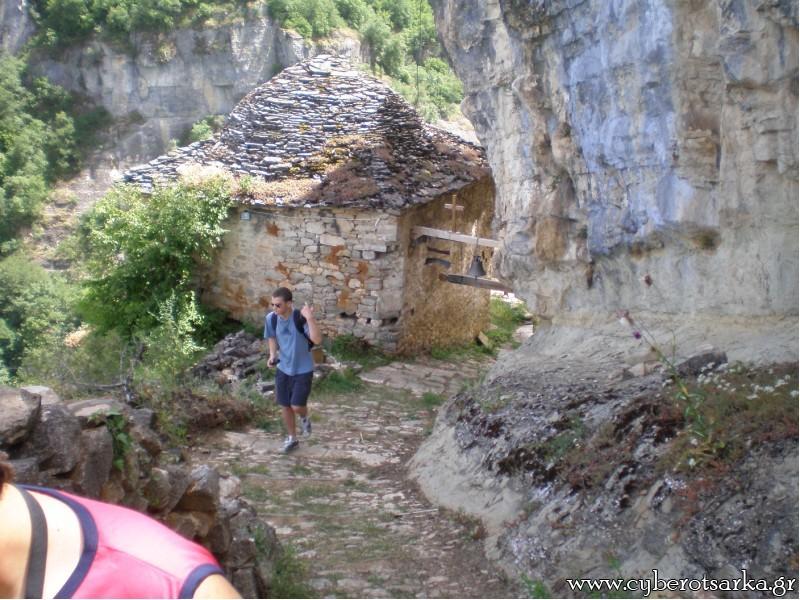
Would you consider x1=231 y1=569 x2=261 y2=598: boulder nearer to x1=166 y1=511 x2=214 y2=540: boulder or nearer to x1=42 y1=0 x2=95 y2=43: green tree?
x1=166 y1=511 x2=214 y2=540: boulder

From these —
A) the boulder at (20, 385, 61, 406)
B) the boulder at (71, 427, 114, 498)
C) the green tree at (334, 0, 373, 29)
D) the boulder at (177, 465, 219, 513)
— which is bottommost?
the boulder at (177, 465, 219, 513)

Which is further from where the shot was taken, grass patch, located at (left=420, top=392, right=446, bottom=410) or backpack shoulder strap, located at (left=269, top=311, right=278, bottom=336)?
grass patch, located at (left=420, top=392, right=446, bottom=410)

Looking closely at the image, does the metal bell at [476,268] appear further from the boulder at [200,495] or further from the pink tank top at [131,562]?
the pink tank top at [131,562]

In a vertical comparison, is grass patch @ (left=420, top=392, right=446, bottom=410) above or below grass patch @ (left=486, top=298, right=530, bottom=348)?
below

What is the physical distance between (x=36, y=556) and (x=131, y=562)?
0.16 meters

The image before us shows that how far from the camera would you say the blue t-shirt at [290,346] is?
6.45m

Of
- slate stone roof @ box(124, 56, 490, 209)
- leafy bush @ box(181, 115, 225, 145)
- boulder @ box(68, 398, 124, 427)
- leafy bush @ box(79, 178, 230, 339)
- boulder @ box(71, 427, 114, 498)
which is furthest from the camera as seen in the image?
leafy bush @ box(181, 115, 225, 145)

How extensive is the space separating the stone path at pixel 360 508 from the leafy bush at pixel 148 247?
14.4ft

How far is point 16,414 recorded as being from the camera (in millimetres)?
3096

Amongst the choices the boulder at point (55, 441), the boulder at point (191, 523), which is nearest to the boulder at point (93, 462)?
the boulder at point (55, 441)

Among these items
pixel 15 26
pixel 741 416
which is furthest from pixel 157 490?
pixel 15 26

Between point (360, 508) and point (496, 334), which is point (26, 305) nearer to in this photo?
point (496, 334)

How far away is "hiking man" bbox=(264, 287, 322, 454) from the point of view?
20.9 feet

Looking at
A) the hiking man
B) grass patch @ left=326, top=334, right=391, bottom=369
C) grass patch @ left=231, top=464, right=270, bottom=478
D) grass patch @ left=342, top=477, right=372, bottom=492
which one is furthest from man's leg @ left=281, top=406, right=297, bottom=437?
grass patch @ left=326, top=334, right=391, bottom=369
